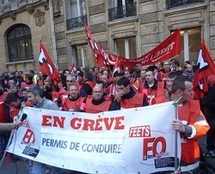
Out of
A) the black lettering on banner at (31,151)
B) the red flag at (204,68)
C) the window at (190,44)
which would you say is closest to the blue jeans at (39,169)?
the black lettering on banner at (31,151)

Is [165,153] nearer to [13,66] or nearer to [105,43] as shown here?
[105,43]

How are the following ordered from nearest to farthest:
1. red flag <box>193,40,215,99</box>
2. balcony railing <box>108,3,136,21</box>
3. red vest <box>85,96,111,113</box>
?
red vest <box>85,96,111,113</box>
red flag <box>193,40,215,99</box>
balcony railing <box>108,3,136,21</box>

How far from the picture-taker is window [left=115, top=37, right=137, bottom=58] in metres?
12.7

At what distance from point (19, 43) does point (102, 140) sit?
18355 mm

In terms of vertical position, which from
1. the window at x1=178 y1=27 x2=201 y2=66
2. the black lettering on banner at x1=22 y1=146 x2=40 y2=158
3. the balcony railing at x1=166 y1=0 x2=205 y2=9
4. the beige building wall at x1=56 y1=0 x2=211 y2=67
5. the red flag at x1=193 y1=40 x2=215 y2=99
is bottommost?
the black lettering on banner at x1=22 y1=146 x2=40 y2=158

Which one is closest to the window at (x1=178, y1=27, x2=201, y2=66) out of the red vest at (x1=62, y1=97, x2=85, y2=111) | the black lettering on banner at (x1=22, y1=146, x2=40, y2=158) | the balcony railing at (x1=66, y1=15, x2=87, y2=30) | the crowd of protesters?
the crowd of protesters

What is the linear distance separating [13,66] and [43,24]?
4.92 m

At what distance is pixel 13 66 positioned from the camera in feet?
66.0

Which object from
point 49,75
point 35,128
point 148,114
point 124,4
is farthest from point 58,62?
point 148,114

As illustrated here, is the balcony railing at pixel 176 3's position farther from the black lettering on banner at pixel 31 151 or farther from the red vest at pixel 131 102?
the black lettering on banner at pixel 31 151

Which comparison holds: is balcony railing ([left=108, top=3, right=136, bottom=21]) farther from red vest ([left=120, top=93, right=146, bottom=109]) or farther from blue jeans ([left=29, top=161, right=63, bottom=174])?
blue jeans ([left=29, top=161, right=63, bottom=174])

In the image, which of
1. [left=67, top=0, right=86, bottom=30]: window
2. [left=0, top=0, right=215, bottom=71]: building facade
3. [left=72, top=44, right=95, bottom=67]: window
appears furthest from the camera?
[left=67, top=0, right=86, bottom=30]: window

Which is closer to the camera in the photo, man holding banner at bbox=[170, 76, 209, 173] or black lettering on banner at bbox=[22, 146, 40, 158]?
man holding banner at bbox=[170, 76, 209, 173]

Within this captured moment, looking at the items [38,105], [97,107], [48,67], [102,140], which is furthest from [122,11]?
[102,140]
